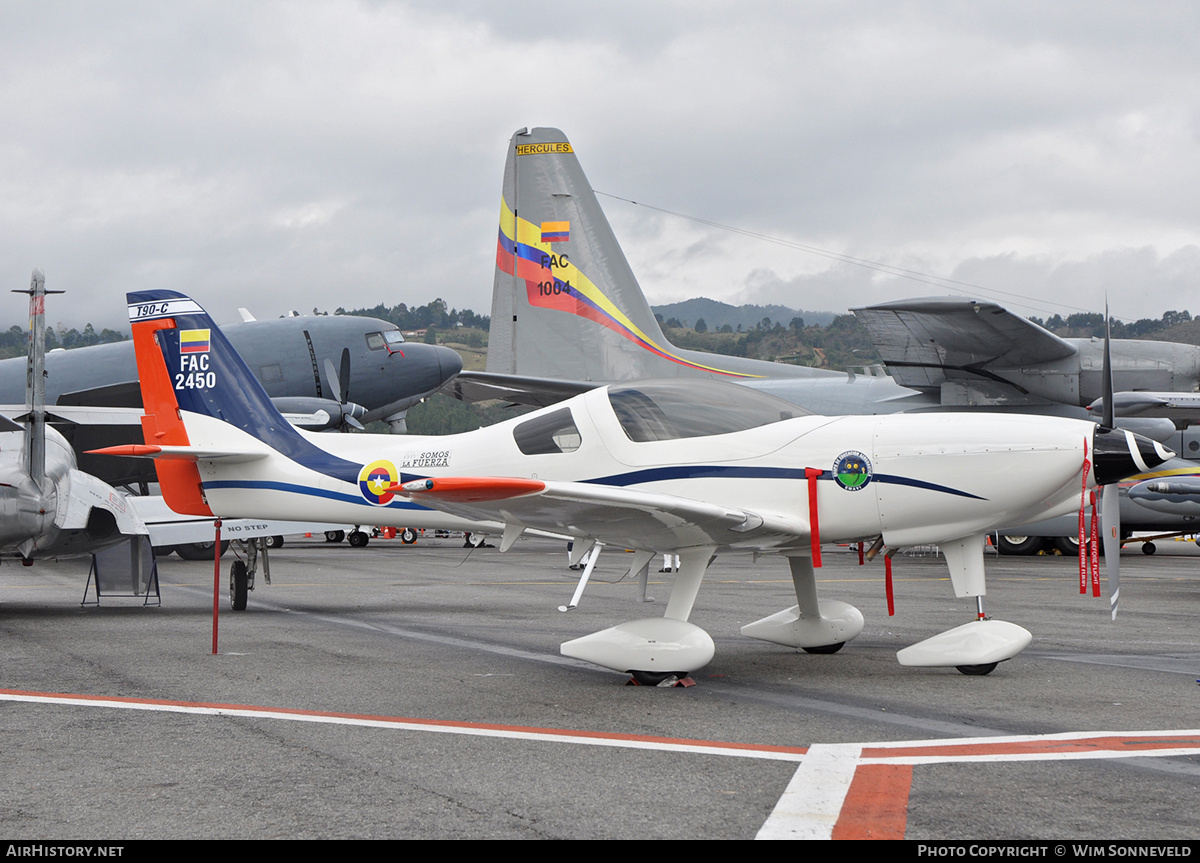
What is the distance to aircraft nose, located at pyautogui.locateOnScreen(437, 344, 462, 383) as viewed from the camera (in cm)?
2841

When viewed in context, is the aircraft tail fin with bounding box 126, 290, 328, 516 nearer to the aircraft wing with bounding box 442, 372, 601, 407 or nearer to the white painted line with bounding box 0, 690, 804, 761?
the white painted line with bounding box 0, 690, 804, 761

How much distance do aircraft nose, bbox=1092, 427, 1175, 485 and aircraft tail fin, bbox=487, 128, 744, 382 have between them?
1268 cm

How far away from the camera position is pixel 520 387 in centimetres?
1903

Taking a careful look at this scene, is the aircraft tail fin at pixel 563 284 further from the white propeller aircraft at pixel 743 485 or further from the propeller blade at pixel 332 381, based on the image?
the white propeller aircraft at pixel 743 485

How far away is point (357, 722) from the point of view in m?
5.77

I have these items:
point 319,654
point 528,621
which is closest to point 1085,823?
point 319,654

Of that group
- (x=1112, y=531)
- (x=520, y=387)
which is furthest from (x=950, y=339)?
(x=1112, y=531)

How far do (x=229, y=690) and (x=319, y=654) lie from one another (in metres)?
1.78

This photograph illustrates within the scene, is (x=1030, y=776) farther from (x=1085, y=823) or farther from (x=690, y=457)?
(x=690, y=457)

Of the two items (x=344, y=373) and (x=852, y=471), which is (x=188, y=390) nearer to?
(x=852, y=471)

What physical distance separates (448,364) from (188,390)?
18.6 meters

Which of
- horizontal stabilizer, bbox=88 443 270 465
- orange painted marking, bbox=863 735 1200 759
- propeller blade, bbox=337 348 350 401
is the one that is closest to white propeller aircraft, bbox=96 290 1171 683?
horizontal stabilizer, bbox=88 443 270 465
